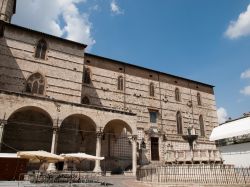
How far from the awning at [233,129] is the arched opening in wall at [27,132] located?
1672 cm

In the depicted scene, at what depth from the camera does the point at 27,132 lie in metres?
18.2

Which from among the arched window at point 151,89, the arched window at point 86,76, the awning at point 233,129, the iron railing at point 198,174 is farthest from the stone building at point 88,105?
the iron railing at point 198,174

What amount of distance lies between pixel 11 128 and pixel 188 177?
13.6 meters

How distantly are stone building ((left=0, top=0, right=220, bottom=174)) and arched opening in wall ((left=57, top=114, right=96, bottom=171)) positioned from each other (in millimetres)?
83

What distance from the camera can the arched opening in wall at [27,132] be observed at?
17281mm

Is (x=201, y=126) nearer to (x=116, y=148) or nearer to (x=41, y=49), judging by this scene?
(x=116, y=148)

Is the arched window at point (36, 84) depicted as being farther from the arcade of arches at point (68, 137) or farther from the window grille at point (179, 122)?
the window grille at point (179, 122)

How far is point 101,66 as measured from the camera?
84.0ft

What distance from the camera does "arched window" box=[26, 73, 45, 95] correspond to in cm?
1966

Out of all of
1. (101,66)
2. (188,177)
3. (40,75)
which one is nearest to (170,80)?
(101,66)

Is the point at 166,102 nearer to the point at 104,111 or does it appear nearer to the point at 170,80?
the point at 170,80

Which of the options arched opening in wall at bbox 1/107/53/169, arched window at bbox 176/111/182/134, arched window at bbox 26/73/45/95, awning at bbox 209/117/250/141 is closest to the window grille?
arched window at bbox 176/111/182/134

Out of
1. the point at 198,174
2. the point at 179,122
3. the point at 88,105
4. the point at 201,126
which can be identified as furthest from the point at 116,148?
the point at 201,126

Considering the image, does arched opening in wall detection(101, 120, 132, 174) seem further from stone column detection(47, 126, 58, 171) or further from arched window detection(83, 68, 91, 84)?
stone column detection(47, 126, 58, 171)
